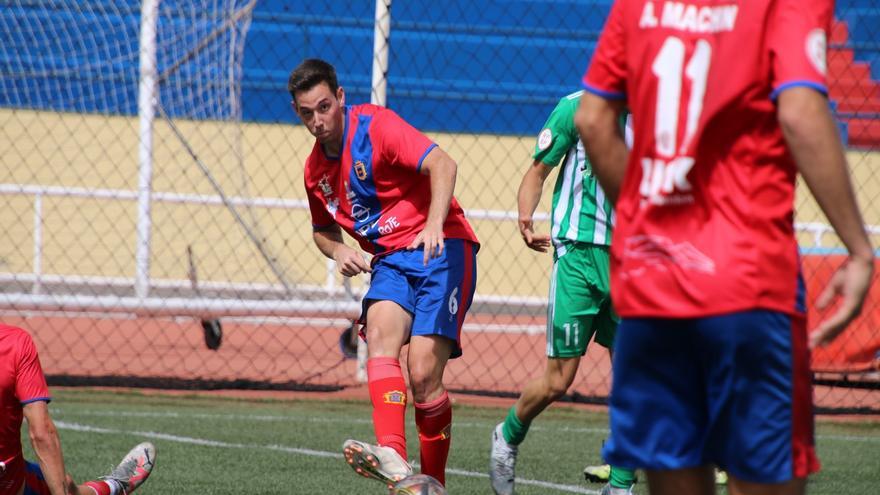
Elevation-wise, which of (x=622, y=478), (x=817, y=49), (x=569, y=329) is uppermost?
(x=817, y=49)

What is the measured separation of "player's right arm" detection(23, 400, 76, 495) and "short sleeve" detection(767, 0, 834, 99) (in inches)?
118

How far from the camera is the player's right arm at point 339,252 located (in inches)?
201

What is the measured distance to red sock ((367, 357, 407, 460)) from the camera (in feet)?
15.7

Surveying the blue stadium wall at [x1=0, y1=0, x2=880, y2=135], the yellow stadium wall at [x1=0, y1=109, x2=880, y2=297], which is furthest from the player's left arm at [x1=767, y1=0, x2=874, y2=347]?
the blue stadium wall at [x1=0, y1=0, x2=880, y2=135]

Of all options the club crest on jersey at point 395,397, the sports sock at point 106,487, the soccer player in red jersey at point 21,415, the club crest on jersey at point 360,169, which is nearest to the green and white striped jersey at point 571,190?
the club crest on jersey at point 360,169

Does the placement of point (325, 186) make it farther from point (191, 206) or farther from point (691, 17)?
point (191, 206)

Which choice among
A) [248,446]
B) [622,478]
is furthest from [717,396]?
[248,446]

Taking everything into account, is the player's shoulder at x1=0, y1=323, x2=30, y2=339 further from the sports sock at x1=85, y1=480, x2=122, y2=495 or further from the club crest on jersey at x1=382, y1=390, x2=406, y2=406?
the club crest on jersey at x1=382, y1=390, x2=406, y2=406

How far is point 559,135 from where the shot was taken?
575cm

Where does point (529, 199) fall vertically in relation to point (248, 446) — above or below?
above

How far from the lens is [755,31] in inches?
96.6

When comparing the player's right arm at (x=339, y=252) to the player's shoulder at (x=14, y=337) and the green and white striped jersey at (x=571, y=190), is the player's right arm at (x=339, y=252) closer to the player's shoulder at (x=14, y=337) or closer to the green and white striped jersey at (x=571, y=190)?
the green and white striped jersey at (x=571, y=190)

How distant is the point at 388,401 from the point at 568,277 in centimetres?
127

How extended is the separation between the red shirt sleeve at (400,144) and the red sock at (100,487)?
1779mm
